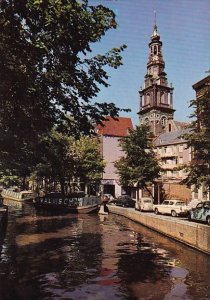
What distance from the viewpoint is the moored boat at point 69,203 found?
51.5 meters

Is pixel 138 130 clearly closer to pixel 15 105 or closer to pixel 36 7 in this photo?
pixel 15 105

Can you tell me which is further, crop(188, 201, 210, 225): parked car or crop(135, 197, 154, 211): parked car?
crop(135, 197, 154, 211): parked car

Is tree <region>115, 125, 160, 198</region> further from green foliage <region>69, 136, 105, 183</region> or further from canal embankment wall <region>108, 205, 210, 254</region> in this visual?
canal embankment wall <region>108, 205, 210, 254</region>

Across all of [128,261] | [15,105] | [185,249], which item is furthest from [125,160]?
[15,105]

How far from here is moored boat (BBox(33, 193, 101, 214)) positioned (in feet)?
169

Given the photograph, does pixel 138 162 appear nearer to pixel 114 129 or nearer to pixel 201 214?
pixel 201 214

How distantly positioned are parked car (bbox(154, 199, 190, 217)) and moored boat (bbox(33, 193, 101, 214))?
12.5m

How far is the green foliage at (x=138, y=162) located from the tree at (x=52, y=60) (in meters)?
37.6

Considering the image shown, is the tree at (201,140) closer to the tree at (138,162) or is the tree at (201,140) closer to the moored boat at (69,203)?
the tree at (138,162)

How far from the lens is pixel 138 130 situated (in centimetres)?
5150

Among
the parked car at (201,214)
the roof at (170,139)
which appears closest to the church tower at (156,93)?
the roof at (170,139)

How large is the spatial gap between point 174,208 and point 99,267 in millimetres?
19968

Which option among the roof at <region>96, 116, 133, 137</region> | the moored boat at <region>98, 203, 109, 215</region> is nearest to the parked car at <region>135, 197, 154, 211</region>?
the moored boat at <region>98, 203, 109, 215</region>

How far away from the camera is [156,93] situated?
11000 cm
